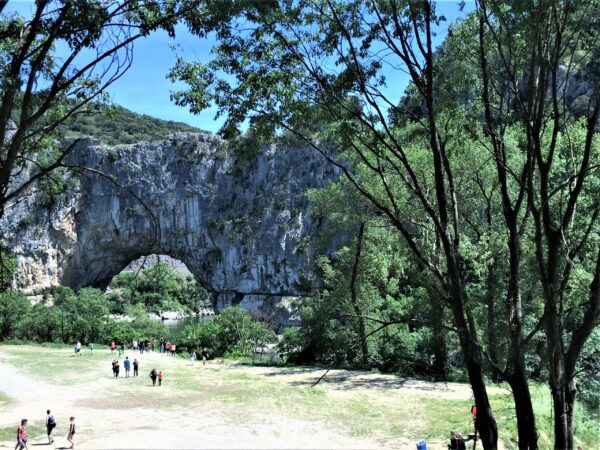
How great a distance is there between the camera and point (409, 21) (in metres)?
7.16

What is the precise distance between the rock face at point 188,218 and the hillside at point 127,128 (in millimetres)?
18958

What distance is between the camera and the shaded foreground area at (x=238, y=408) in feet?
44.3

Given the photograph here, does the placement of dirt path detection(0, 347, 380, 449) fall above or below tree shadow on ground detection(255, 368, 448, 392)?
below

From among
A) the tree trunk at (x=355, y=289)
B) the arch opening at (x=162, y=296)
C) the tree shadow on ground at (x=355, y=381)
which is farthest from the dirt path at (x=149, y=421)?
the arch opening at (x=162, y=296)

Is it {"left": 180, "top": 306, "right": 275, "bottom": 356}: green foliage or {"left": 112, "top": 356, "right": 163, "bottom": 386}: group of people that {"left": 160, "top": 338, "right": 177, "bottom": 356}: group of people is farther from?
{"left": 112, "top": 356, "right": 163, "bottom": 386}: group of people

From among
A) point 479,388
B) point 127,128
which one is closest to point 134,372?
point 479,388

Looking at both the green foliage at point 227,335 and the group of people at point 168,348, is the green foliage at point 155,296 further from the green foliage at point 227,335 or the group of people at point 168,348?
the green foliage at point 227,335

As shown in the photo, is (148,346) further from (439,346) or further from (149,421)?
(149,421)

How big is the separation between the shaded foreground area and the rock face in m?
48.9

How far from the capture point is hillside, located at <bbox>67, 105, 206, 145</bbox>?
99.6m

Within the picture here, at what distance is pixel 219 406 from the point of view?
17.6 metres

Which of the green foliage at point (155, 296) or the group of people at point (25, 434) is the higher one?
the green foliage at point (155, 296)

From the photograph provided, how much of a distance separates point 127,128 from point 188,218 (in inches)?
1779

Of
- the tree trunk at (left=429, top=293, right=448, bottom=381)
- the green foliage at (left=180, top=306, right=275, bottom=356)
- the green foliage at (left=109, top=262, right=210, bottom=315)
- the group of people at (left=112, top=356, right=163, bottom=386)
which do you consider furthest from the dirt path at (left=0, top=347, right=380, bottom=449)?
the green foliage at (left=109, top=262, right=210, bottom=315)
